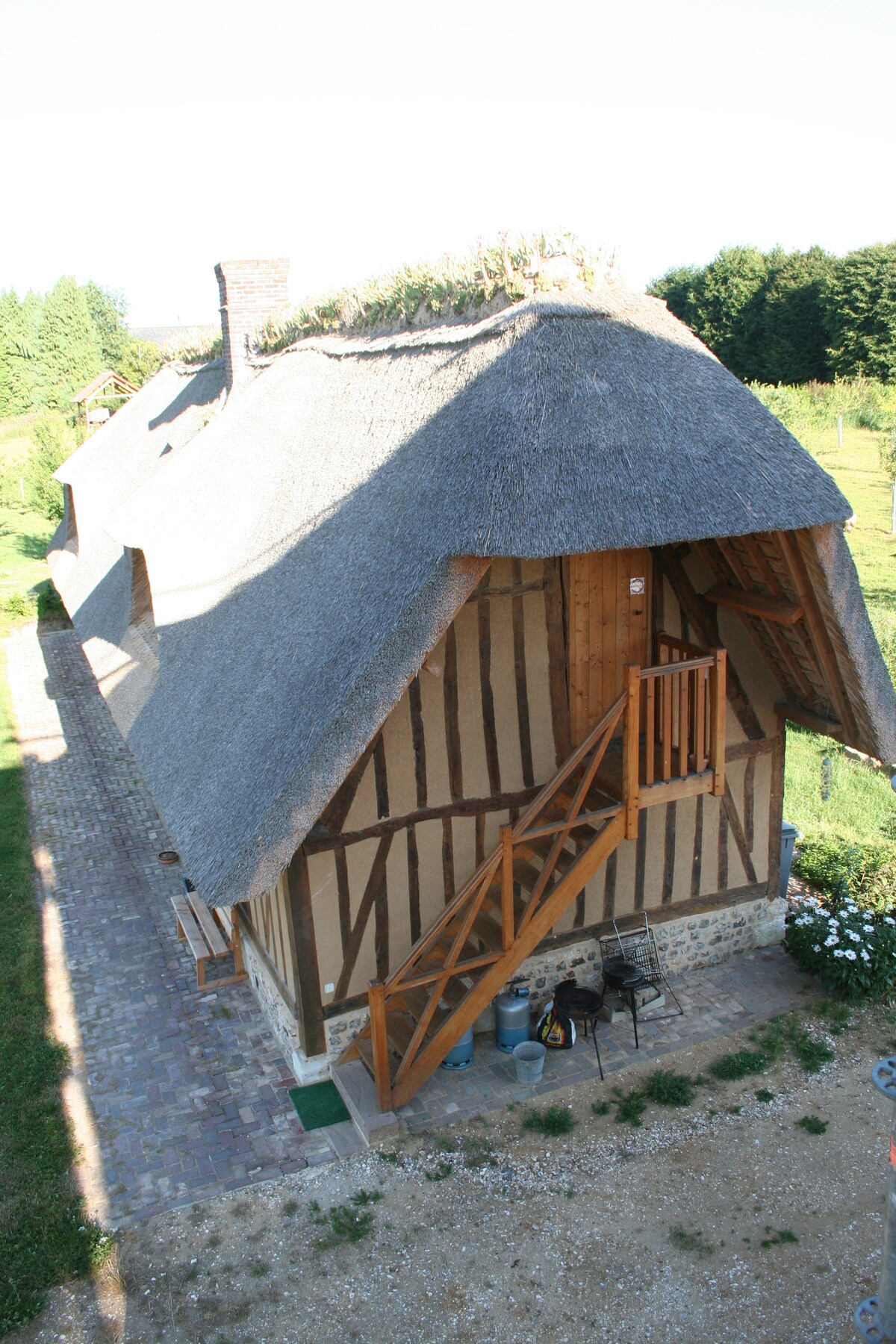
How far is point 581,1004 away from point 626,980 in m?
0.42

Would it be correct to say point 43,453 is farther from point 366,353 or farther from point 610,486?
point 610,486

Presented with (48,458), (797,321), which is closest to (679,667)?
(48,458)

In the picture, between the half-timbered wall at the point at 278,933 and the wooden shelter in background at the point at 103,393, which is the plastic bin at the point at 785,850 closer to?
the half-timbered wall at the point at 278,933

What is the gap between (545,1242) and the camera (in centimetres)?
586

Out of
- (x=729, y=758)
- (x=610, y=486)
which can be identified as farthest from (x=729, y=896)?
(x=610, y=486)

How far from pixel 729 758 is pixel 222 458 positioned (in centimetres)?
599

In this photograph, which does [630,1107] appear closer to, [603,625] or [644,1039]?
[644,1039]

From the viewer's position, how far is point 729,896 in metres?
8.56

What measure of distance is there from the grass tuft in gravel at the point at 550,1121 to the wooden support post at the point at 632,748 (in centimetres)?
197

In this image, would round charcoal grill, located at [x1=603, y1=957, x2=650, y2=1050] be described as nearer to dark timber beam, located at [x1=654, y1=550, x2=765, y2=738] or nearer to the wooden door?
the wooden door

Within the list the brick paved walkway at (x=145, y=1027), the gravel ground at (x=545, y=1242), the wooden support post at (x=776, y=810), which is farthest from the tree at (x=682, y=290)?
the gravel ground at (x=545, y=1242)

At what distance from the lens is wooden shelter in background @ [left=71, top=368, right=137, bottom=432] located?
33.0 meters

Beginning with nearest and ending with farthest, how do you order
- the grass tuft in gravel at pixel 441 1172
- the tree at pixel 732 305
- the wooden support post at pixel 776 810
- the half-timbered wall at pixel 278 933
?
the grass tuft in gravel at pixel 441 1172 < the half-timbered wall at pixel 278 933 < the wooden support post at pixel 776 810 < the tree at pixel 732 305

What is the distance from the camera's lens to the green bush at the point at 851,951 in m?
7.95
